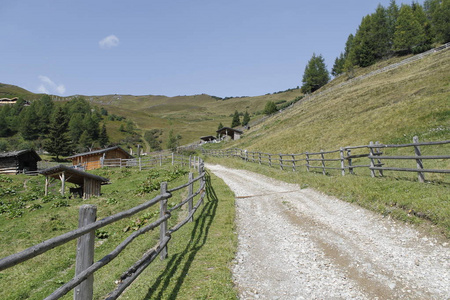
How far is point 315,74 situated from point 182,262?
99.1 m

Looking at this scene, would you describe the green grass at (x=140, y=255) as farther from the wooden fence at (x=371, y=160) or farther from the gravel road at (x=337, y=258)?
the wooden fence at (x=371, y=160)

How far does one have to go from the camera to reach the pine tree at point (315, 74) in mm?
94812

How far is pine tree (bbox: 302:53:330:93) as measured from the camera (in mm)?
94812

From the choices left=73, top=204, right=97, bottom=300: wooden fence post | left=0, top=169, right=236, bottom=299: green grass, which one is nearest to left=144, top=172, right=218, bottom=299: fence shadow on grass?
left=0, top=169, right=236, bottom=299: green grass

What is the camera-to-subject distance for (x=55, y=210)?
17.4 meters

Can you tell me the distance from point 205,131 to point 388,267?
479ft

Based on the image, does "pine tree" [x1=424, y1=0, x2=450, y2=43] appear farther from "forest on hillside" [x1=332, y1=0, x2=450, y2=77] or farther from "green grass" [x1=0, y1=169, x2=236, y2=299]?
"green grass" [x1=0, y1=169, x2=236, y2=299]

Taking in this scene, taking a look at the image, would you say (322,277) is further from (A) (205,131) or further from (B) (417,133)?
(A) (205,131)

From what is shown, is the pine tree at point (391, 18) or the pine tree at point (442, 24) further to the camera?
the pine tree at point (391, 18)

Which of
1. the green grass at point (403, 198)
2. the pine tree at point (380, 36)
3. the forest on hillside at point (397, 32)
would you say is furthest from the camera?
the pine tree at point (380, 36)

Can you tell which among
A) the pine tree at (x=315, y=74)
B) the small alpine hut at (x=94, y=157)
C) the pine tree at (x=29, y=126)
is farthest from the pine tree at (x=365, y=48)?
the pine tree at (x=29, y=126)

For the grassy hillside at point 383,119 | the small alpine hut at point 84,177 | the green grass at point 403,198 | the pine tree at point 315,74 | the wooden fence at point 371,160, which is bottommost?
the small alpine hut at point 84,177

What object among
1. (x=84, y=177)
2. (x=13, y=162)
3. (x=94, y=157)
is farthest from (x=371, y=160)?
(x=13, y=162)

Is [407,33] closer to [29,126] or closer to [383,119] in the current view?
[383,119]
